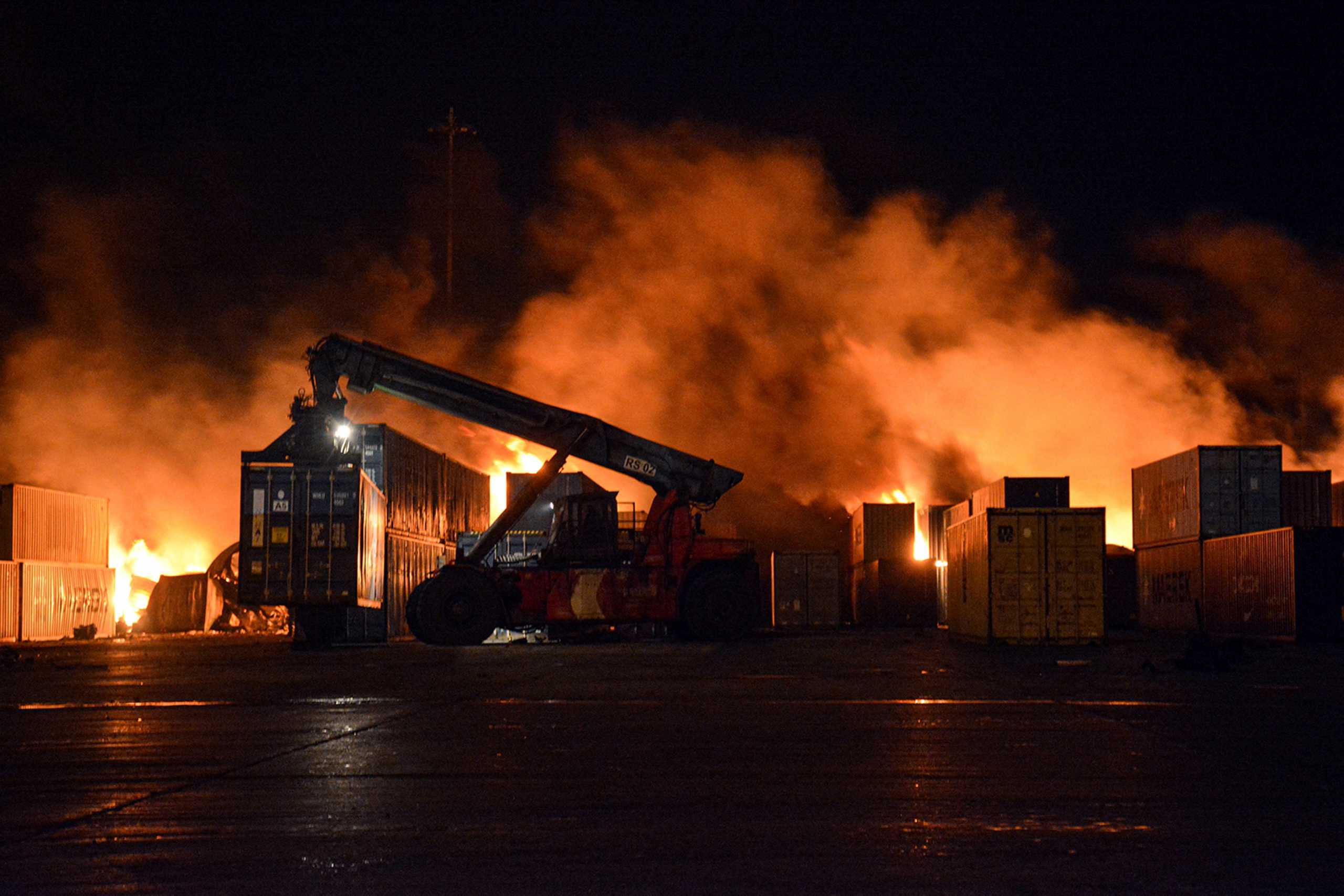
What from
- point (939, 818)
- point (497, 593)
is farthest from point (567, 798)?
point (497, 593)

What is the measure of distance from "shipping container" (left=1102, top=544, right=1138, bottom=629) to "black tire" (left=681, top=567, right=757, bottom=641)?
18898 mm

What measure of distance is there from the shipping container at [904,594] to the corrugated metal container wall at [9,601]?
2763 cm

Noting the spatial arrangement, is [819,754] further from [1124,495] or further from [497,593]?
[1124,495]

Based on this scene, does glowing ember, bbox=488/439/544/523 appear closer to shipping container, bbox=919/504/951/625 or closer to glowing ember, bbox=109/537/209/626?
glowing ember, bbox=109/537/209/626

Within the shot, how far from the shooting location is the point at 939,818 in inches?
237

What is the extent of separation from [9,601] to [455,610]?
56.3 feet

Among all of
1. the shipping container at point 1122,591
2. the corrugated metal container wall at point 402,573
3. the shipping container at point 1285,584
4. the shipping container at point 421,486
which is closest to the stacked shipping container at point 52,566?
the corrugated metal container wall at point 402,573

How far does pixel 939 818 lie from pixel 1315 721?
235 inches

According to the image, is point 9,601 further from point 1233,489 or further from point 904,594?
point 1233,489

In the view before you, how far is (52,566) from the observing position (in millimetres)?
39156

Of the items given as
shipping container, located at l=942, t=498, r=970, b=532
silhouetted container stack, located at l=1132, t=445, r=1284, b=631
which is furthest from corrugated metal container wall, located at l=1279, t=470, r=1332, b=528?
shipping container, located at l=942, t=498, r=970, b=532

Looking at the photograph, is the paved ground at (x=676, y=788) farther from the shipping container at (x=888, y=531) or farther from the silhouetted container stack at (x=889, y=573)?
the shipping container at (x=888, y=531)

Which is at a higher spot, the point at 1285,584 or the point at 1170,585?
the point at 1285,584

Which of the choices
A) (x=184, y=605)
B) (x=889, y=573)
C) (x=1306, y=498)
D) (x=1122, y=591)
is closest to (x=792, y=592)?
(x=889, y=573)
